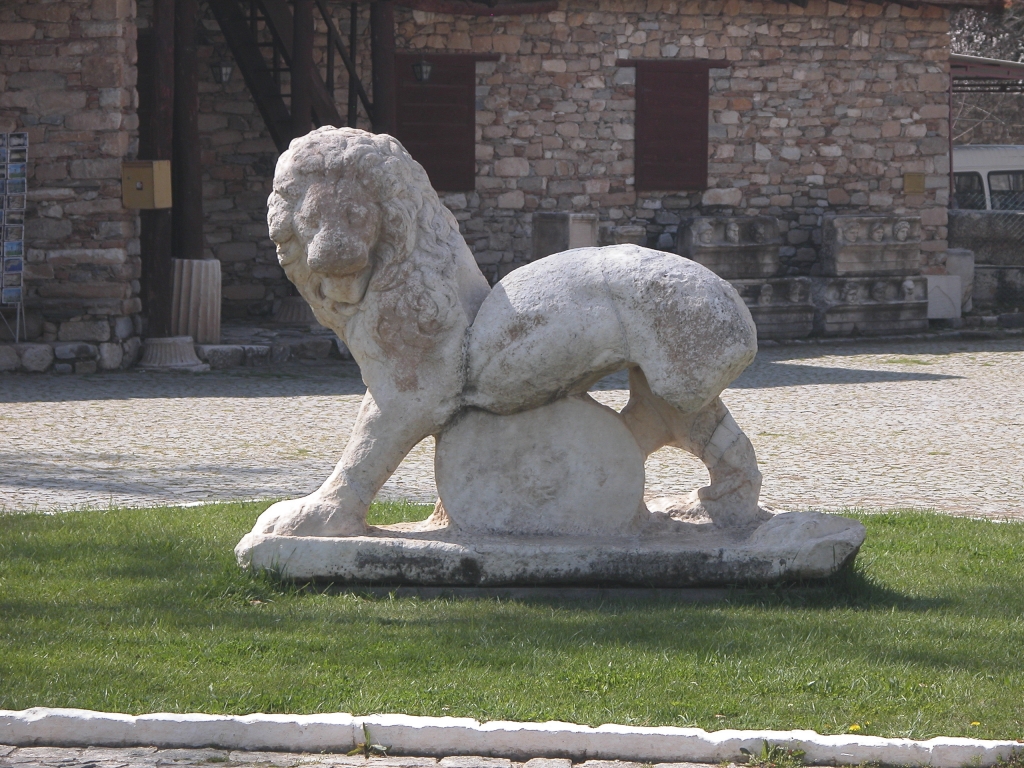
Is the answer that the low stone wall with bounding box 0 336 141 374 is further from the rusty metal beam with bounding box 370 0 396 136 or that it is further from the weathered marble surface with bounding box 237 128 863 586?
the weathered marble surface with bounding box 237 128 863 586

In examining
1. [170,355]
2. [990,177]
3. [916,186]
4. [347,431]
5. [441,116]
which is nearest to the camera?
[347,431]

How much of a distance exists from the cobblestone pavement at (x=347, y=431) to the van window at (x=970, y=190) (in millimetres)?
7587

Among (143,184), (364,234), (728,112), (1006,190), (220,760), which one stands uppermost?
(728,112)

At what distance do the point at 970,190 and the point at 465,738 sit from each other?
19.1m

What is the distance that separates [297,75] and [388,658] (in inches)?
432

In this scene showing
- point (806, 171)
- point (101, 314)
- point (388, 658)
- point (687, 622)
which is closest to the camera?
point (388, 658)

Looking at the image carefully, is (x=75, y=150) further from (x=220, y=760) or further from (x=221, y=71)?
(x=220, y=760)

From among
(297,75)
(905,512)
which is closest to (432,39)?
(297,75)

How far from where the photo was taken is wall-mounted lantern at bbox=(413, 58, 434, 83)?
16188mm

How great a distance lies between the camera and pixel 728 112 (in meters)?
17.5

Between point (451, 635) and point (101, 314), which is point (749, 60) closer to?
point (101, 314)

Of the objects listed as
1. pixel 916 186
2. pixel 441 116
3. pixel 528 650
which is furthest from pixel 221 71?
pixel 528 650

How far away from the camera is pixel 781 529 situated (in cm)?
481

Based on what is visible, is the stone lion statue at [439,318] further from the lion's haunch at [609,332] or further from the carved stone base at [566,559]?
the carved stone base at [566,559]
